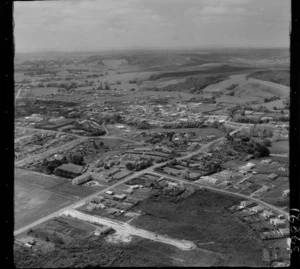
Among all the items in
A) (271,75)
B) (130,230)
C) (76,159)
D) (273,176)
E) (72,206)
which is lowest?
(130,230)

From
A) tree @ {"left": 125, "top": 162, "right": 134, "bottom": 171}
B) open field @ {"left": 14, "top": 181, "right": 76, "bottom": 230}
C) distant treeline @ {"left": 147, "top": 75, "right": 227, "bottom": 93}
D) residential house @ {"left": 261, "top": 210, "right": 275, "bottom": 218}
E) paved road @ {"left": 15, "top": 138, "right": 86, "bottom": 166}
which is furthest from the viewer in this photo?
distant treeline @ {"left": 147, "top": 75, "right": 227, "bottom": 93}

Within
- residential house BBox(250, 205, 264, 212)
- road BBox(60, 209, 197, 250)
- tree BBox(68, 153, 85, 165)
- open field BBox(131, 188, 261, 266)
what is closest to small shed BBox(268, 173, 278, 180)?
residential house BBox(250, 205, 264, 212)

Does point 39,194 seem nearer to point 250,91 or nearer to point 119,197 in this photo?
point 119,197

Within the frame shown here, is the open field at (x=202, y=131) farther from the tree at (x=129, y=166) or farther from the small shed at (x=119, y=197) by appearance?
the small shed at (x=119, y=197)

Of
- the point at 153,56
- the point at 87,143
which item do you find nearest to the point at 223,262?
the point at 87,143

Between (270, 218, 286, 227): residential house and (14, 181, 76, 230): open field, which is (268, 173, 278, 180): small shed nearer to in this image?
Result: (270, 218, 286, 227): residential house

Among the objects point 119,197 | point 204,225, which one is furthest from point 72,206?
point 204,225
